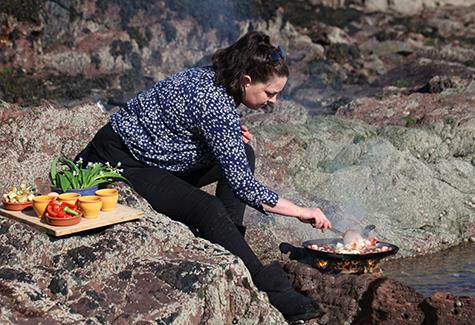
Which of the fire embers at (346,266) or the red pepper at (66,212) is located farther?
the fire embers at (346,266)

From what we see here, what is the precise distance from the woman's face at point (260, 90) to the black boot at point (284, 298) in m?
1.01

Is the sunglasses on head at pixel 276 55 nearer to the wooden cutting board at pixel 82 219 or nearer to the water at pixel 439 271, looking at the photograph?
the wooden cutting board at pixel 82 219

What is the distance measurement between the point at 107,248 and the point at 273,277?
0.97 meters

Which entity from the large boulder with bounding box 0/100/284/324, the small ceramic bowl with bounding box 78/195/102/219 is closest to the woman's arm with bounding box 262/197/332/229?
the large boulder with bounding box 0/100/284/324

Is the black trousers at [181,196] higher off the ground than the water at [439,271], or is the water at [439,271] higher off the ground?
the black trousers at [181,196]

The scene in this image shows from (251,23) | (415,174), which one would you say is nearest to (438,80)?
(415,174)

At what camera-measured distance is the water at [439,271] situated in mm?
6461

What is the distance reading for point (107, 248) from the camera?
4.72 metres

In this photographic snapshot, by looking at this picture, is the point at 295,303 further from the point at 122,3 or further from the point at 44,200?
the point at 122,3

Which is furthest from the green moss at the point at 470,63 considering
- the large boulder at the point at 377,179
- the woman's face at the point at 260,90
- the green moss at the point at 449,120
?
the woman's face at the point at 260,90

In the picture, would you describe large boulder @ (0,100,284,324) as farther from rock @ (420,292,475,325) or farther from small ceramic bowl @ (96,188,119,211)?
rock @ (420,292,475,325)

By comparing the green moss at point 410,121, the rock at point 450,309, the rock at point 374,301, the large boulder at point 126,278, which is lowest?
the green moss at point 410,121

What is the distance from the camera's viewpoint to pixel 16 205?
16.7ft

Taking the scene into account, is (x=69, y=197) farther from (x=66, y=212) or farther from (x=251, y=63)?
(x=251, y=63)
